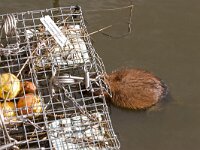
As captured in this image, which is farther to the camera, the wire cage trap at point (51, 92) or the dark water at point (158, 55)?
the dark water at point (158, 55)

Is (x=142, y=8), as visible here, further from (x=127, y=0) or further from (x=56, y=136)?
(x=56, y=136)

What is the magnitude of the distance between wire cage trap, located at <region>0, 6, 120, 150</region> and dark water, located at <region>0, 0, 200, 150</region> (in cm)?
62

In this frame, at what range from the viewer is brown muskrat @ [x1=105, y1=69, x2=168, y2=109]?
18.4ft

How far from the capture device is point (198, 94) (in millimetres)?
6141

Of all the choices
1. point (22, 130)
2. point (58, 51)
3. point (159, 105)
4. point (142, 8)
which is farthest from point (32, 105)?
point (142, 8)

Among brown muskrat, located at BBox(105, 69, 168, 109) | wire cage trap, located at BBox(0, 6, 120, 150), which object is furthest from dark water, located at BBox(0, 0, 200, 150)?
wire cage trap, located at BBox(0, 6, 120, 150)

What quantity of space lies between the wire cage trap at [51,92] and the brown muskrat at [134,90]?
164 millimetres

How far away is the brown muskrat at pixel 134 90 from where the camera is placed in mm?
5621

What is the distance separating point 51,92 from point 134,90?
1205mm

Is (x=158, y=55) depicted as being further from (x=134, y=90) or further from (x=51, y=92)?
(x=51, y=92)

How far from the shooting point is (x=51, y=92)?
4801 millimetres

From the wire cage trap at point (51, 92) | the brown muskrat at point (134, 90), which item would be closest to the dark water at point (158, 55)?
the brown muskrat at point (134, 90)

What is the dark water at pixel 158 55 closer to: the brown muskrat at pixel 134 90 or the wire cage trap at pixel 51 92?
the brown muskrat at pixel 134 90

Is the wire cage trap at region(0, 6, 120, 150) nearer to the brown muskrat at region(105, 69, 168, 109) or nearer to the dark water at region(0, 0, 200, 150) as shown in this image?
the brown muskrat at region(105, 69, 168, 109)
